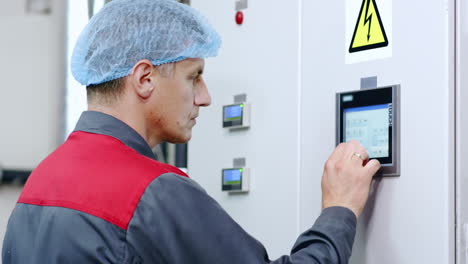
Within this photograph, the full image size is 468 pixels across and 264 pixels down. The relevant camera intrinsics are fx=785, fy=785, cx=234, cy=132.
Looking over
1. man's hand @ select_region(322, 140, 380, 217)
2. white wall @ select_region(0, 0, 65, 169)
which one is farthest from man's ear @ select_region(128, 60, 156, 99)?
white wall @ select_region(0, 0, 65, 169)

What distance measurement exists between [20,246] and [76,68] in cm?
41

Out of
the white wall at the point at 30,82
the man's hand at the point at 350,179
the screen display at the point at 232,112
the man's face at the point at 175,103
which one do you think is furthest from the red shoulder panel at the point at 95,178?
the white wall at the point at 30,82

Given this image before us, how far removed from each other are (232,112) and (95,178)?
2.23 feet

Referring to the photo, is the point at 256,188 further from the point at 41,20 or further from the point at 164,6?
the point at 41,20

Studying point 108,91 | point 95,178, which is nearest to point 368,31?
point 108,91

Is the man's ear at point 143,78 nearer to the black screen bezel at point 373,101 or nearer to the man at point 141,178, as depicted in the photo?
the man at point 141,178

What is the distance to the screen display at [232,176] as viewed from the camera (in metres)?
2.05

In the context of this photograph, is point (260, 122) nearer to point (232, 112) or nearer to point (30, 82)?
point (232, 112)

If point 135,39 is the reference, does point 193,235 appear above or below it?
below

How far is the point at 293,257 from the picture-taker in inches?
59.0

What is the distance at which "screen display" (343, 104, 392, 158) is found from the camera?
1673mm

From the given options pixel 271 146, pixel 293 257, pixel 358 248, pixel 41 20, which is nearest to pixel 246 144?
pixel 271 146

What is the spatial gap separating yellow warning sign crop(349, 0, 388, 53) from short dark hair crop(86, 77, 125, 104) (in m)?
0.53

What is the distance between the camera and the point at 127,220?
1.43 m
